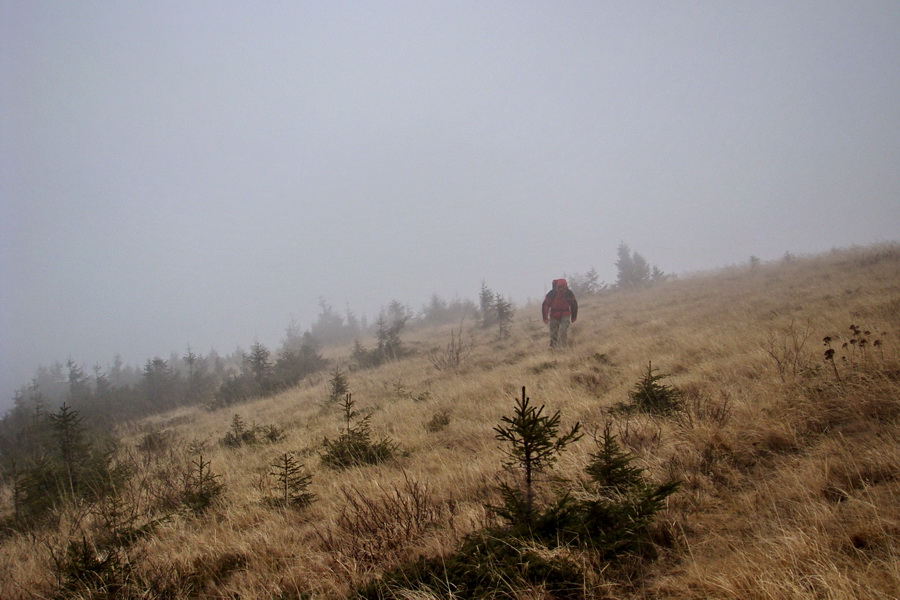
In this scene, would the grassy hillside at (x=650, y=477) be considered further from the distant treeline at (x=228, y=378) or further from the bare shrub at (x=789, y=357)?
the distant treeline at (x=228, y=378)

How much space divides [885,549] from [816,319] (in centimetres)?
736

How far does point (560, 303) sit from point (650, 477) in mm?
9030

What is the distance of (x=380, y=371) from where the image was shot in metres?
13.8

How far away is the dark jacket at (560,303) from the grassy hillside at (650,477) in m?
4.65

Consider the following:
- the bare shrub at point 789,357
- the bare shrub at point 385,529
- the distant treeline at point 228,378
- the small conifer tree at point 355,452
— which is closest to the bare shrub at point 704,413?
the bare shrub at point 789,357

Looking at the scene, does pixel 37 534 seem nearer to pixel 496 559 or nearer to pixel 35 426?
pixel 496 559

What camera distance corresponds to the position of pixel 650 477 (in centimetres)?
280

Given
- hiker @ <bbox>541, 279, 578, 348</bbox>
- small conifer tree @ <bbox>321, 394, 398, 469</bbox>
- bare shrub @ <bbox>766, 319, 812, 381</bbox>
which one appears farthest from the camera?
hiker @ <bbox>541, 279, 578, 348</bbox>

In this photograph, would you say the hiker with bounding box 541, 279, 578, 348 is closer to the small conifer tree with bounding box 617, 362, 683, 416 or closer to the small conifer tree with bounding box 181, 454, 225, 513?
the small conifer tree with bounding box 617, 362, 683, 416

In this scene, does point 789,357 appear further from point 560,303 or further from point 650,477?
point 560,303

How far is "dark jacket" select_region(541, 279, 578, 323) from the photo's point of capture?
11469 mm

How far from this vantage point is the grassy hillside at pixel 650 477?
→ 1740mm

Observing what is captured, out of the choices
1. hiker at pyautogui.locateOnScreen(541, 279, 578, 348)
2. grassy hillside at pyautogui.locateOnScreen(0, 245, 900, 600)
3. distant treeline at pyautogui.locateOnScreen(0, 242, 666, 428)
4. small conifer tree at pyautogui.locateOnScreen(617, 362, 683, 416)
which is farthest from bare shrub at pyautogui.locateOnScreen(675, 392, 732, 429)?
distant treeline at pyautogui.locateOnScreen(0, 242, 666, 428)

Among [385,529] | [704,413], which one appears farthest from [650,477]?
[385,529]
